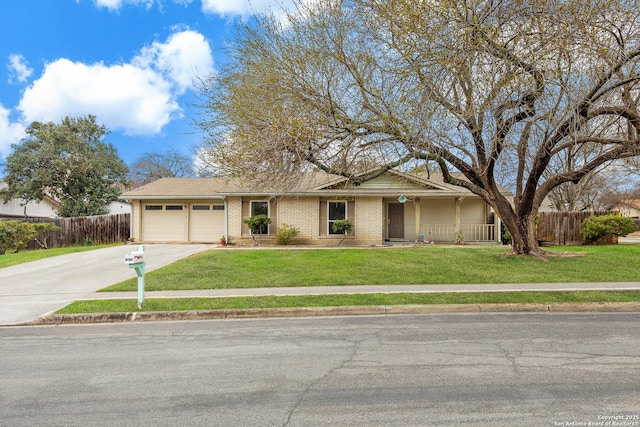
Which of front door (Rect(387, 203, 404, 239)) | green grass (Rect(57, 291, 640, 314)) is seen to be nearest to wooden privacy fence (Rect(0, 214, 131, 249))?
front door (Rect(387, 203, 404, 239))

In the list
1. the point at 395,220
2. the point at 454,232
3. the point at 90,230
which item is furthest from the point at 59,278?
the point at 454,232

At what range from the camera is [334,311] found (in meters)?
7.60

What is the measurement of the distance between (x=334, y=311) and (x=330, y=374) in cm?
318

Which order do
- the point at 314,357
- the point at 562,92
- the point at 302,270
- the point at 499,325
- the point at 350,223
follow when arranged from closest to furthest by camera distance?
the point at 314,357
the point at 499,325
the point at 562,92
the point at 302,270
the point at 350,223

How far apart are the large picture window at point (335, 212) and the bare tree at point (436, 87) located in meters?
7.52

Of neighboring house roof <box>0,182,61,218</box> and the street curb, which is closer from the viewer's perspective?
the street curb

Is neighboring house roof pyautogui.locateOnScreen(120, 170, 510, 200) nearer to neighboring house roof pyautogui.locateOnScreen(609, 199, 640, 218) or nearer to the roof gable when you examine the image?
the roof gable

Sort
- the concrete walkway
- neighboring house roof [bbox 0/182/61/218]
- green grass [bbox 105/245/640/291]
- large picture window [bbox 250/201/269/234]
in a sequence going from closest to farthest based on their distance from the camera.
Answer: the concrete walkway → green grass [bbox 105/245/640/291] → large picture window [bbox 250/201/269/234] → neighboring house roof [bbox 0/182/61/218]

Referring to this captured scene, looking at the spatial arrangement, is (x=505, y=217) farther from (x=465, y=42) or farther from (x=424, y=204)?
(x=424, y=204)

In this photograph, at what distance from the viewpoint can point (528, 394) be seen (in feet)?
12.4

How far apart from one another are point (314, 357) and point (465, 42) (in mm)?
7549

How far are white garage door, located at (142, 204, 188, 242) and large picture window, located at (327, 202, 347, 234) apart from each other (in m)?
8.16

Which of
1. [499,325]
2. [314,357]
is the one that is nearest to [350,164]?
[499,325]

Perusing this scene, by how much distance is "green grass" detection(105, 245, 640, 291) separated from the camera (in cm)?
1013
